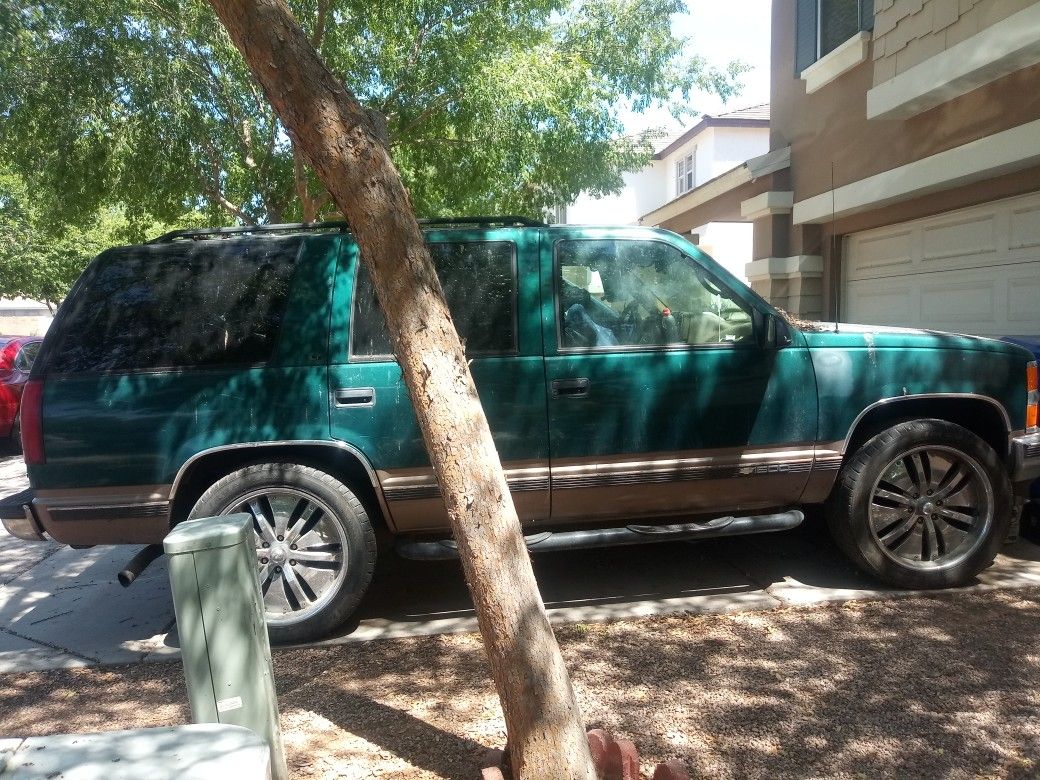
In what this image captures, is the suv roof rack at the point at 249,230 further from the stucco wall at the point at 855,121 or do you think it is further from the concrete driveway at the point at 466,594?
the stucco wall at the point at 855,121

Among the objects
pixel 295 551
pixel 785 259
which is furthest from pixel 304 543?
→ pixel 785 259

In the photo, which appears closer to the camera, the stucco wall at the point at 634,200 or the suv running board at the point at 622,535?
the suv running board at the point at 622,535

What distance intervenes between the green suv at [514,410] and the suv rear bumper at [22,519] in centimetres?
2

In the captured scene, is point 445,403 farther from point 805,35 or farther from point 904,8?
point 805,35

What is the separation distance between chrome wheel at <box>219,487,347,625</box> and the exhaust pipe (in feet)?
1.82

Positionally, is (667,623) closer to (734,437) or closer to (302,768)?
(734,437)

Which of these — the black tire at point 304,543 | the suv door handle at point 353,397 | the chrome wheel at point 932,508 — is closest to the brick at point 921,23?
the chrome wheel at point 932,508

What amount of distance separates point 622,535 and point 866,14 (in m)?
7.63

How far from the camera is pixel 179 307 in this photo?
416 cm

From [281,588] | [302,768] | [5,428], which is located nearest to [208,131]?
[5,428]

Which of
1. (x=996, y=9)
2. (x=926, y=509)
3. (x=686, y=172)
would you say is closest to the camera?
(x=926, y=509)

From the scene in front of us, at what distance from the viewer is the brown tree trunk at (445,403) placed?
98.7 inches

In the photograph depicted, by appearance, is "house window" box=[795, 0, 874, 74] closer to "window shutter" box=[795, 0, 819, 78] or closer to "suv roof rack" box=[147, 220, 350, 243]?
"window shutter" box=[795, 0, 819, 78]

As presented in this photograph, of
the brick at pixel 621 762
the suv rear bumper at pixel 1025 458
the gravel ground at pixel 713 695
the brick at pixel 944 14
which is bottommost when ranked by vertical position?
the gravel ground at pixel 713 695
